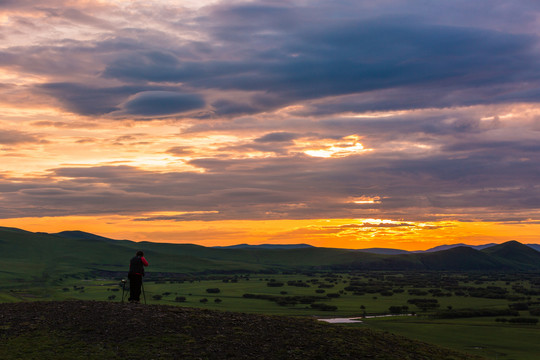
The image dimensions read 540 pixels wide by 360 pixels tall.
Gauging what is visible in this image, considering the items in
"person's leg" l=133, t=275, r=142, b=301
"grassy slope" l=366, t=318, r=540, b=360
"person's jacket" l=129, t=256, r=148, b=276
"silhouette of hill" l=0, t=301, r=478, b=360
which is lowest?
"grassy slope" l=366, t=318, r=540, b=360

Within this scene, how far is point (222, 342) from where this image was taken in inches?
1312

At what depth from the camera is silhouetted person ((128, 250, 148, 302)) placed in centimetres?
3959

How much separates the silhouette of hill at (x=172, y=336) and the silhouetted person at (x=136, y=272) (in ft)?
6.12

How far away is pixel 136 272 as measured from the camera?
131 ft

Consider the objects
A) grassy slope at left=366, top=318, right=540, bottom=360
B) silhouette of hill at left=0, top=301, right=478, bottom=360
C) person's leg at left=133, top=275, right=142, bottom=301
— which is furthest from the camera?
grassy slope at left=366, top=318, right=540, bottom=360

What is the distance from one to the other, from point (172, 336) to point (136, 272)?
7753mm

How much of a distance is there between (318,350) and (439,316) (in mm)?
80504

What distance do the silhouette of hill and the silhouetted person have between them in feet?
6.12

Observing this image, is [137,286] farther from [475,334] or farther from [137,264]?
[475,334]

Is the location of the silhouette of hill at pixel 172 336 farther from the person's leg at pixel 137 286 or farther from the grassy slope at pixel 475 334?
the grassy slope at pixel 475 334

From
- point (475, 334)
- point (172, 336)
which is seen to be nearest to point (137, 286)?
point (172, 336)

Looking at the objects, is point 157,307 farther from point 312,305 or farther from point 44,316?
point 312,305

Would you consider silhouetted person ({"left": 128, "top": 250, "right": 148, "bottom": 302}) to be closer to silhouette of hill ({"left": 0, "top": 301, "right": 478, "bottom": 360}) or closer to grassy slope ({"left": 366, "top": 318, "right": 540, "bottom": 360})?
silhouette of hill ({"left": 0, "top": 301, "right": 478, "bottom": 360})

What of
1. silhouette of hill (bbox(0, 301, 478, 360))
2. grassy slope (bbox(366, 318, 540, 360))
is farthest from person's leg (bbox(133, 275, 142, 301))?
grassy slope (bbox(366, 318, 540, 360))
